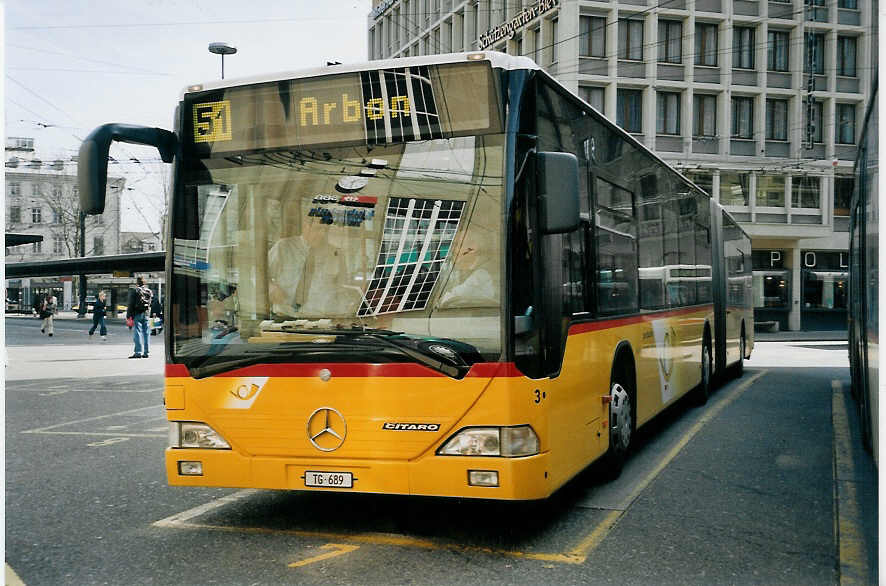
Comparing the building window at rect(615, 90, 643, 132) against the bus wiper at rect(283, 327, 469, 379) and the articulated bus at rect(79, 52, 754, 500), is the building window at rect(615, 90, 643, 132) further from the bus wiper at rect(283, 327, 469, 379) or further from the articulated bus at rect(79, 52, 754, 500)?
the bus wiper at rect(283, 327, 469, 379)

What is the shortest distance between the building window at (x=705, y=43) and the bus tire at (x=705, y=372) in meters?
29.7

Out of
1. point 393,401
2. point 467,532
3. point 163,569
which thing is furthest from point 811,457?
point 163,569

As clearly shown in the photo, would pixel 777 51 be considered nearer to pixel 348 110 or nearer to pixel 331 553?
pixel 348 110

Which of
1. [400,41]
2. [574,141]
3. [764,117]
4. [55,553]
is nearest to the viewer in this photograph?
[55,553]

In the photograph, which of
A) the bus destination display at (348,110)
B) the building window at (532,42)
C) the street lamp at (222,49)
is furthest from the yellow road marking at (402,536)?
the building window at (532,42)

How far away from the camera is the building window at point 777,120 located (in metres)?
41.3

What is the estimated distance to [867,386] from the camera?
8.20m

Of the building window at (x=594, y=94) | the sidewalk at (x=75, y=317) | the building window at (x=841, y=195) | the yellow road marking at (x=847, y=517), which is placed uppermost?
the building window at (x=594, y=94)

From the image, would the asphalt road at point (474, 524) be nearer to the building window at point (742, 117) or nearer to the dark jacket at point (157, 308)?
the building window at point (742, 117)

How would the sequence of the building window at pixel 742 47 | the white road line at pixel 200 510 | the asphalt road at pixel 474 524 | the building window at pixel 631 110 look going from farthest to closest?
the building window at pixel 742 47 → the building window at pixel 631 110 → the white road line at pixel 200 510 → the asphalt road at pixel 474 524

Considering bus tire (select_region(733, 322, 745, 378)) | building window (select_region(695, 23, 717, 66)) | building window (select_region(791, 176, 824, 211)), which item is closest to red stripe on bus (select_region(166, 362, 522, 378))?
bus tire (select_region(733, 322, 745, 378))

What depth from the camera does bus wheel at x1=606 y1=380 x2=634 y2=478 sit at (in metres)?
7.42

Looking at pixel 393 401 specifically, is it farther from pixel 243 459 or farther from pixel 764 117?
pixel 764 117

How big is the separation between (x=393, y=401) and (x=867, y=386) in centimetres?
481
